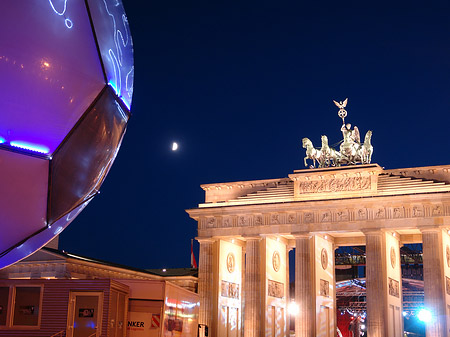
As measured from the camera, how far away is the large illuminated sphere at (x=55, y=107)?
12.6 ft

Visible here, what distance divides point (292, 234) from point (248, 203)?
4.37m

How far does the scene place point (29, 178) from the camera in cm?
427

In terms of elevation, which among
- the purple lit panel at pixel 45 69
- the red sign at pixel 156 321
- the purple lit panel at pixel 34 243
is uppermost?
the purple lit panel at pixel 45 69

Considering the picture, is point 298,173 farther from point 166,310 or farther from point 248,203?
point 166,310

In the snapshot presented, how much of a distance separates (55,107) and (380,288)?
41663 mm

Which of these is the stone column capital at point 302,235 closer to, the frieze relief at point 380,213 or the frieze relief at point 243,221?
the frieze relief at point 243,221

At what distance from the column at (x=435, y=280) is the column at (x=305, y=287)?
801 cm

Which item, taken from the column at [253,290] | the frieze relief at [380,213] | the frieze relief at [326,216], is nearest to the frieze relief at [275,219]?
the column at [253,290]

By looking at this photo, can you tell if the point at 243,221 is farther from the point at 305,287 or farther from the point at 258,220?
the point at 305,287

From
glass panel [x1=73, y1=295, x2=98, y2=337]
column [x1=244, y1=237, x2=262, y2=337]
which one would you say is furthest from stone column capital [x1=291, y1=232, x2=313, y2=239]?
glass panel [x1=73, y1=295, x2=98, y2=337]

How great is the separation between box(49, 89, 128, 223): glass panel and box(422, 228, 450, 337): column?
40.3 meters

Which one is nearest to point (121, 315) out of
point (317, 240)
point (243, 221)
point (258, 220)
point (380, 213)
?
point (380, 213)

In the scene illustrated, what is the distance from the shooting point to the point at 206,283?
158ft

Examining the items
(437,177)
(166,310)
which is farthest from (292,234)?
(166,310)
